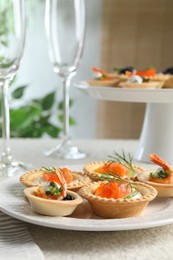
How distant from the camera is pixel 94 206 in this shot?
0.84 m

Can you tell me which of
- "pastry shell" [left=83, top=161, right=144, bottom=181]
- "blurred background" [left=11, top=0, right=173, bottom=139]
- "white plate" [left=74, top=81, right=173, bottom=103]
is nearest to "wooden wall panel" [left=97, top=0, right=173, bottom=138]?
"blurred background" [left=11, top=0, right=173, bottom=139]

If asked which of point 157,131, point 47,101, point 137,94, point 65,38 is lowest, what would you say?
point 47,101

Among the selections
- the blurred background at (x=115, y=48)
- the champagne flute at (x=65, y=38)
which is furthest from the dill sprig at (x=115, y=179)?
the blurred background at (x=115, y=48)

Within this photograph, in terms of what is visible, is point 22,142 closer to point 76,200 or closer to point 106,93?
point 106,93

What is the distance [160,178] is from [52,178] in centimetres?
19

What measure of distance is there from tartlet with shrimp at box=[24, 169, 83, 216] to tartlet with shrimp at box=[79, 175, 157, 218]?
0.09ft

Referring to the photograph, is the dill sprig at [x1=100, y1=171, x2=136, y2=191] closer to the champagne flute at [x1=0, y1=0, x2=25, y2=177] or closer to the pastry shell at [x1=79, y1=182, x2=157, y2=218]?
the pastry shell at [x1=79, y1=182, x2=157, y2=218]

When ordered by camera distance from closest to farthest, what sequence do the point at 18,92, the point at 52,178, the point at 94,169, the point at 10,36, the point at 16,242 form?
1. the point at 16,242
2. the point at 52,178
3. the point at 94,169
4. the point at 10,36
5. the point at 18,92

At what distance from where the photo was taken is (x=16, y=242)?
0.78 meters

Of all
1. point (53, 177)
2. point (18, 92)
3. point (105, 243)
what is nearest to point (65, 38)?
point (53, 177)

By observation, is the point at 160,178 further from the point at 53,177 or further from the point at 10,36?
the point at 10,36

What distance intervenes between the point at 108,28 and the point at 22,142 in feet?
6.99

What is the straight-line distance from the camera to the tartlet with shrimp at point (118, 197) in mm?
812

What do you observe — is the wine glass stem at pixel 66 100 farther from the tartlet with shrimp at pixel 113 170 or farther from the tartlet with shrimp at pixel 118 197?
the tartlet with shrimp at pixel 118 197
